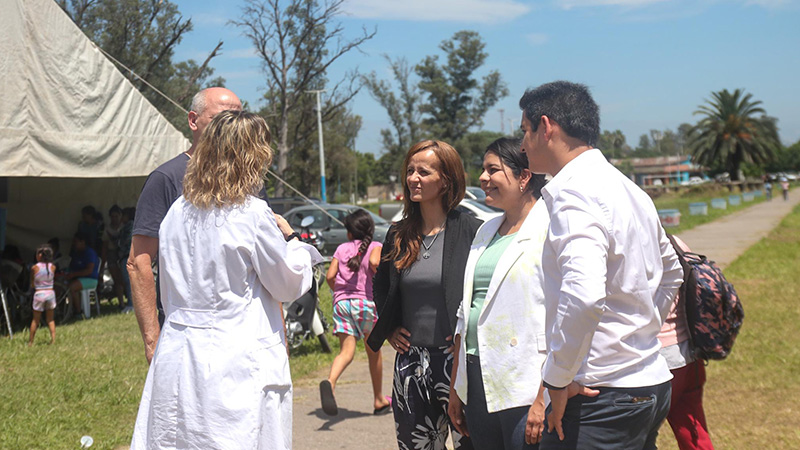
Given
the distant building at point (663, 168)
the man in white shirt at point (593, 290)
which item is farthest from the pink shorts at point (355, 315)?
the distant building at point (663, 168)

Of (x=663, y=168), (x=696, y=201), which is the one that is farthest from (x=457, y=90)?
(x=663, y=168)

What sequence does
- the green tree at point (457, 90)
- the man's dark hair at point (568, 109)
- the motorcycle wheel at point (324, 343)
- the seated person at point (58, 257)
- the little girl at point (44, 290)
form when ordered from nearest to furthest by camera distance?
the man's dark hair at point (568, 109)
the motorcycle wheel at point (324, 343)
the little girl at point (44, 290)
the seated person at point (58, 257)
the green tree at point (457, 90)

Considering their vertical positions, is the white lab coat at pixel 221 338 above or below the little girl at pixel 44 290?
above

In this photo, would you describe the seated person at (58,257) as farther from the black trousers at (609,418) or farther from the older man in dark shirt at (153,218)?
the black trousers at (609,418)

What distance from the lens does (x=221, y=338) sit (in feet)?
8.88

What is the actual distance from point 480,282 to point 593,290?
3.47ft

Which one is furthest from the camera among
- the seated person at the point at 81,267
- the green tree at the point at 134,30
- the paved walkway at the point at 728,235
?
the green tree at the point at 134,30

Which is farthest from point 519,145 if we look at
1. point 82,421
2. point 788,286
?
point 788,286

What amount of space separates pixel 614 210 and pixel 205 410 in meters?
1.53

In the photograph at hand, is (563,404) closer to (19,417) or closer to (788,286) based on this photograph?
(19,417)

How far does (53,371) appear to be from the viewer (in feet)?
25.5

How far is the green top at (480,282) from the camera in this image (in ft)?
10.4

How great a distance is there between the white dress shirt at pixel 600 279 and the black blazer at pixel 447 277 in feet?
4.09

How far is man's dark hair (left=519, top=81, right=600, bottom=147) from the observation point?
2.47 meters
